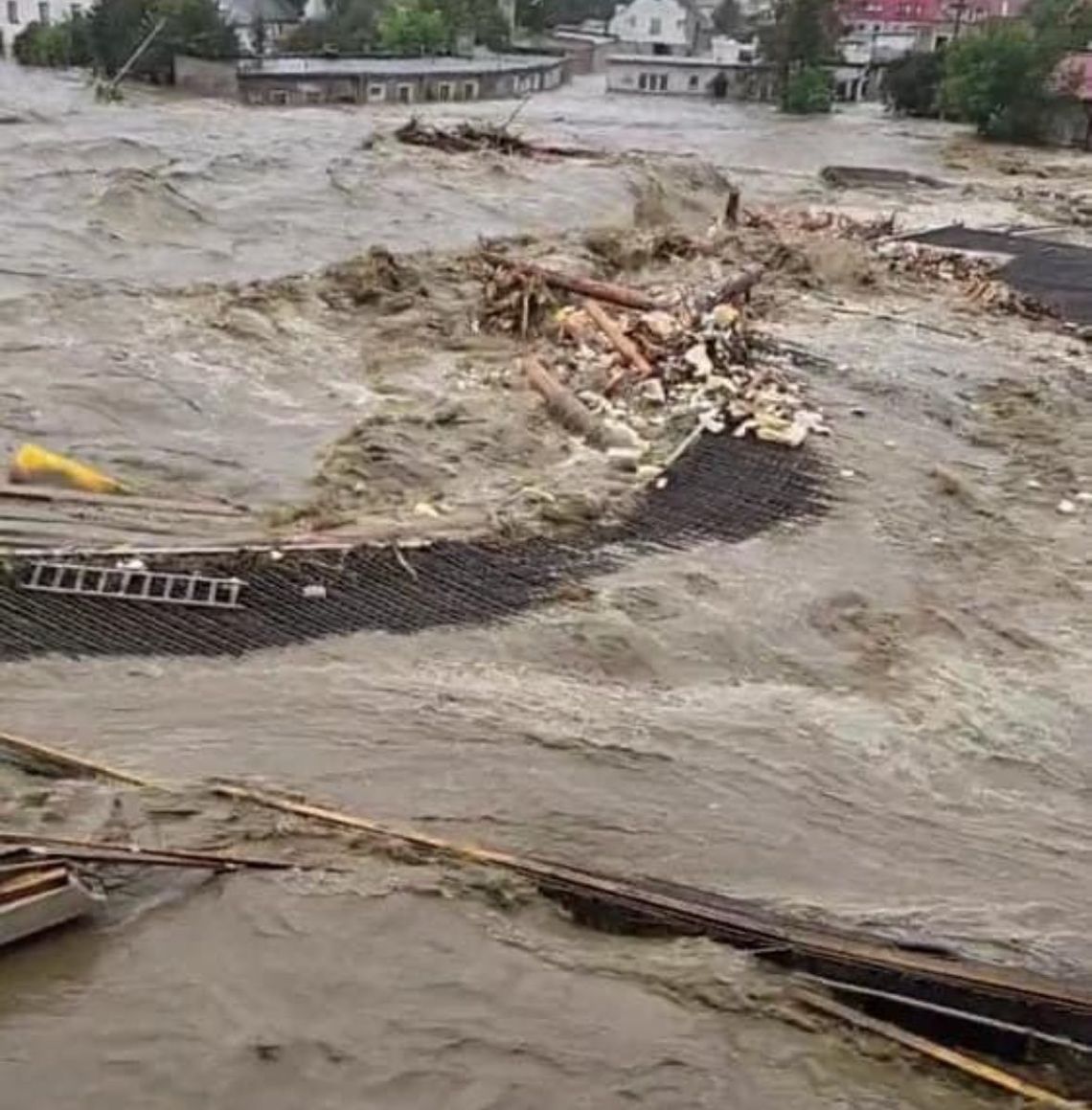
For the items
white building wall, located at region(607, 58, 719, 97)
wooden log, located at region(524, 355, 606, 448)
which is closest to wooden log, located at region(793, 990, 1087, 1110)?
wooden log, located at region(524, 355, 606, 448)

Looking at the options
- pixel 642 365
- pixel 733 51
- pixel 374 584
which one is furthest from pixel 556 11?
pixel 374 584

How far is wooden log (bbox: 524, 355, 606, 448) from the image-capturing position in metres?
11.3

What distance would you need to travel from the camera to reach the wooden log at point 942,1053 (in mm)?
4859

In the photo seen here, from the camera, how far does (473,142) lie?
1159 inches

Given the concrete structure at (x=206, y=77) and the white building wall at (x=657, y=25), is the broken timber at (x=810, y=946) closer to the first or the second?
the concrete structure at (x=206, y=77)

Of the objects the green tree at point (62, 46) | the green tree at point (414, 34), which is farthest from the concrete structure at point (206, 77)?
the green tree at point (414, 34)

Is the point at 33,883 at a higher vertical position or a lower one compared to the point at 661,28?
lower

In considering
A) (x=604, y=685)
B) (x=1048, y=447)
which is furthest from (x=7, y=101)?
(x=604, y=685)

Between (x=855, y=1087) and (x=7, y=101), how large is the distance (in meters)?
35.0

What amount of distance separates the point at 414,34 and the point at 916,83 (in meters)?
17.3

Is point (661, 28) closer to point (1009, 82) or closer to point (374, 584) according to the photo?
point (1009, 82)

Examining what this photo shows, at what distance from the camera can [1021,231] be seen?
2392 centimetres

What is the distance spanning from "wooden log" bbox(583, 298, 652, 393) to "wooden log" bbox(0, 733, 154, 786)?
686cm

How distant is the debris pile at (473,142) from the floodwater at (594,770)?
54.5 feet
